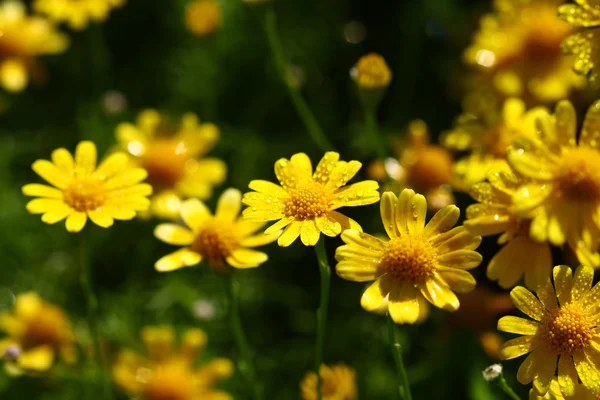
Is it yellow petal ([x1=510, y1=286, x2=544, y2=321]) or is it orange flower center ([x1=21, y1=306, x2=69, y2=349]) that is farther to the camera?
orange flower center ([x1=21, y1=306, x2=69, y2=349])

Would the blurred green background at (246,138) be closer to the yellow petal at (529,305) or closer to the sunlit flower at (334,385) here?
the sunlit flower at (334,385)

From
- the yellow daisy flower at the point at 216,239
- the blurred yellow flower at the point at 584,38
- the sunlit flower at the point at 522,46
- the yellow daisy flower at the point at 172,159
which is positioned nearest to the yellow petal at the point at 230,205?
the yellow daisy flower at the point at 216,239

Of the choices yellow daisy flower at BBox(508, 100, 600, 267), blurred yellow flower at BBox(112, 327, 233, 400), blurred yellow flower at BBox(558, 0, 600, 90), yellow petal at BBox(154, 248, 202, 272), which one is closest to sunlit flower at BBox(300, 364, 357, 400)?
blurred yellow flower at BBox(112, 327, 233, 400)

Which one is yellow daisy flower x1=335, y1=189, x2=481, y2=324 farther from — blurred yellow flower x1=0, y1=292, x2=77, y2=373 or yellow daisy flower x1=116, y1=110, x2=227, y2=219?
blurred yellow flower x1=0, y1=292, x2=77, y2=373

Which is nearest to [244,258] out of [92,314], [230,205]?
[230,205]

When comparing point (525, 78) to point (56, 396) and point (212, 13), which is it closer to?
point (212, 13)

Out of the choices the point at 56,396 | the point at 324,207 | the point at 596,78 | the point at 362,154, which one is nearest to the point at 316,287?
the point at 362,154
